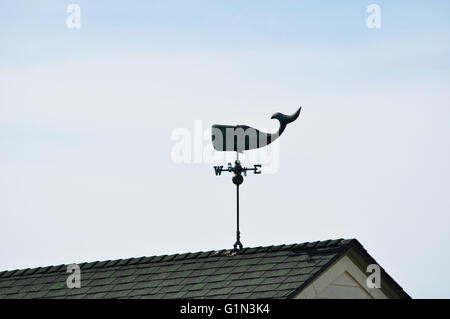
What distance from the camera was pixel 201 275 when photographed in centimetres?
1720

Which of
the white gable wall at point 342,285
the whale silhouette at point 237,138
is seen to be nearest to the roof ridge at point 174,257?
the white gable wall at point 342,285

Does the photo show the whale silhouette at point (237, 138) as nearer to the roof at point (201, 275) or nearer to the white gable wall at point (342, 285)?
the roof at point (201, 275)

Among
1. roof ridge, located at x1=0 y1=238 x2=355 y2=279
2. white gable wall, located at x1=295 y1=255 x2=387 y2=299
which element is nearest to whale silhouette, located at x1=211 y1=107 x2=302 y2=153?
roof ridge, located at x1=0 y1=238 x2=355 y2=279

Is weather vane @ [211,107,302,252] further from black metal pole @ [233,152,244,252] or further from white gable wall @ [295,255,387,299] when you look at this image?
white gable wall @ [295,255,387,299]

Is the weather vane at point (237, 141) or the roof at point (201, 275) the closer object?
Answer: the roof at point (201, 275)

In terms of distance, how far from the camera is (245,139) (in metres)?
18.0

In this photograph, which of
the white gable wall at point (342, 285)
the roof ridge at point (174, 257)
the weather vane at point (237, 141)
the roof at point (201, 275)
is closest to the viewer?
the white gable wall at point (342, 285)

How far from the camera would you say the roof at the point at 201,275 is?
53.6 ft

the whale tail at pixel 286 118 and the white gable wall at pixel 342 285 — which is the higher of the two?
the whale tail at pixel 286 118

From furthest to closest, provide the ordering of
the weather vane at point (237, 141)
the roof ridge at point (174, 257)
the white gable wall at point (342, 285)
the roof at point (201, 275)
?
the weather vane at point (237, 141) → the roof ridge at point (174, 257) → the roof at point (201, 275) → the white gable wall at point (342, 285)

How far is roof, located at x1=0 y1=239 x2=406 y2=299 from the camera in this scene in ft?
53.6

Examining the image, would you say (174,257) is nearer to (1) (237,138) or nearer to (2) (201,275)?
(2) (201,275)
